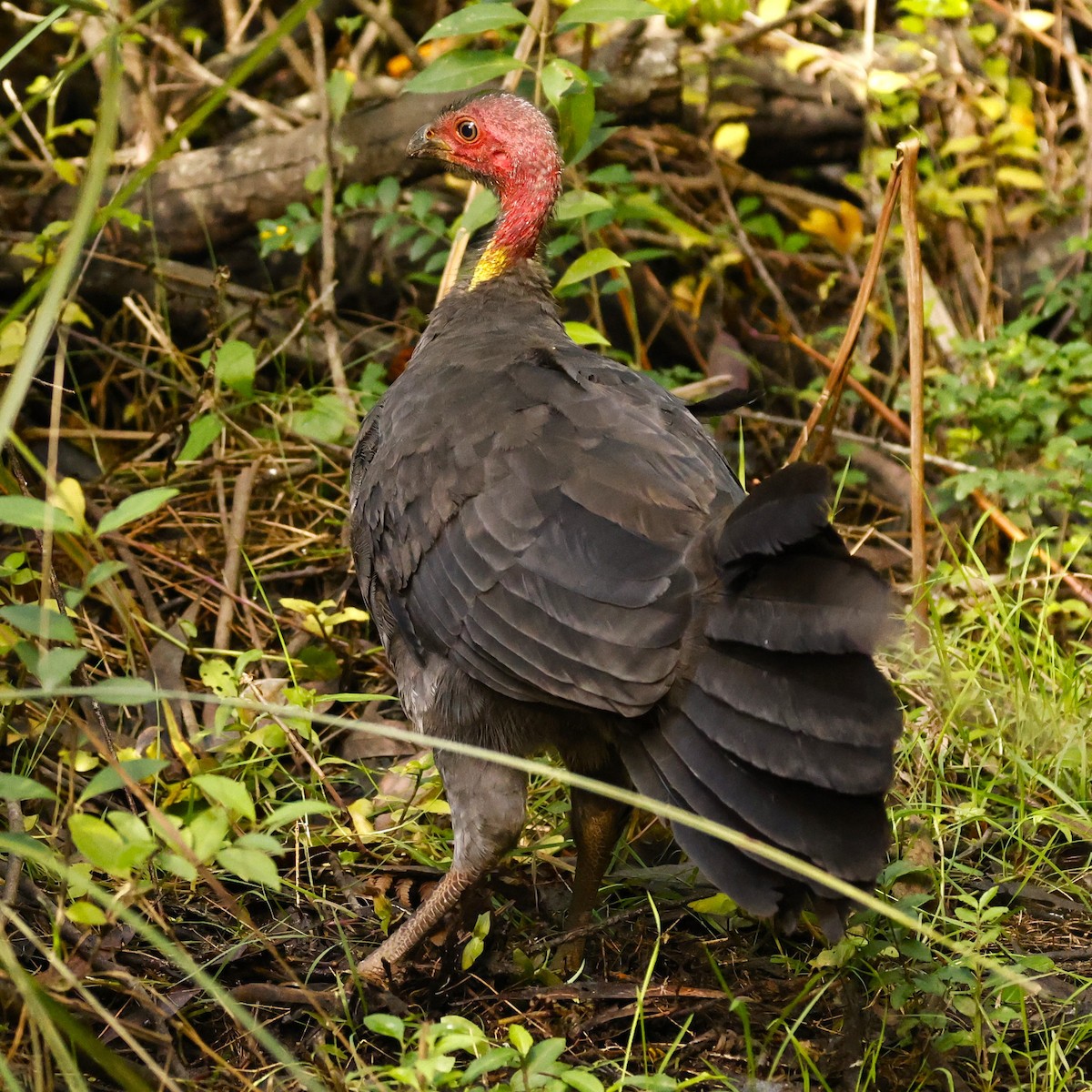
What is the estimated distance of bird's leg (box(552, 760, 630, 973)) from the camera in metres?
3.09

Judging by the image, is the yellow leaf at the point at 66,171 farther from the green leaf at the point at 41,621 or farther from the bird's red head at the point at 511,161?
the green leaf at the point at 41,621

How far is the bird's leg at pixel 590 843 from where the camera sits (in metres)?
3.09

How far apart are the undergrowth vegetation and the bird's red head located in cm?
10

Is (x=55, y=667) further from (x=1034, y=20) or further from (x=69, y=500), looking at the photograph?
(x=1034, y=20)

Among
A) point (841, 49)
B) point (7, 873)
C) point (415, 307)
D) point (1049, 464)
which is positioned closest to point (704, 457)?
→ point (7, 873)

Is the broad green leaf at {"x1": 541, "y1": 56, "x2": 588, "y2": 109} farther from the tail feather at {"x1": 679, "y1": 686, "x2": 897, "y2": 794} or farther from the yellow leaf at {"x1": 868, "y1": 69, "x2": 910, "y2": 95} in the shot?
the yellow leaf at {"x1": 868, "y1": 69, "x2": 910, "y2": 95}

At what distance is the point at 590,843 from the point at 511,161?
6.36 feet

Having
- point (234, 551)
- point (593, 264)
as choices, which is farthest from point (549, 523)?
point (234, 551)

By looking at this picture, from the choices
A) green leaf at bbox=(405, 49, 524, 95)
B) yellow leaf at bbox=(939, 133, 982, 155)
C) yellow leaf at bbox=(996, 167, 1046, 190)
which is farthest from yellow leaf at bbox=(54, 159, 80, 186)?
yellow leaf at bbox=(996, 167, 1046, 190)

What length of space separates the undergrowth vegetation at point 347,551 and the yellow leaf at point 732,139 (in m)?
0.02

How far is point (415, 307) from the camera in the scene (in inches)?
216

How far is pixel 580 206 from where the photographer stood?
3.83 meters

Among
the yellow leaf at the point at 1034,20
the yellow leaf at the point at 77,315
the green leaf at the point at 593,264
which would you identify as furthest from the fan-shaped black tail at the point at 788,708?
the yellow leaf at the point at 1034,20

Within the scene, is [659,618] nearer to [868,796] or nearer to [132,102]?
[868,796]
